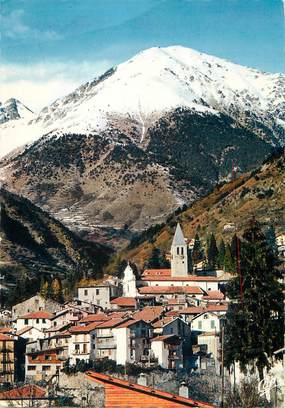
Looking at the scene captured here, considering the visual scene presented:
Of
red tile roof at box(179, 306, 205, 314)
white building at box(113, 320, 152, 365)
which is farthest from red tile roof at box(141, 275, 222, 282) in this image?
white building at box(113, 320, 152, 365)

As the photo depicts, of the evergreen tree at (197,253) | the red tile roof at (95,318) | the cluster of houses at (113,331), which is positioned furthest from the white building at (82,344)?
the evergreen tree at (197,253)


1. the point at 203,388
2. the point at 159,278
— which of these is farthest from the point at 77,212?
the point at 203,388

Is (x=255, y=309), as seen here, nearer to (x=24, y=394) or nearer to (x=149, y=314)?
(x=24, y=394)

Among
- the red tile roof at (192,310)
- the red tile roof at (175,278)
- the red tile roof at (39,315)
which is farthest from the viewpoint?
the red tile roof at (175,278)

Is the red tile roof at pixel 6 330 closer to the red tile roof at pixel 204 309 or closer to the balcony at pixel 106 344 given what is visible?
the balcony at pixel 106 344

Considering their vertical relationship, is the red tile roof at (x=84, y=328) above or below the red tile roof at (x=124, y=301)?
below
